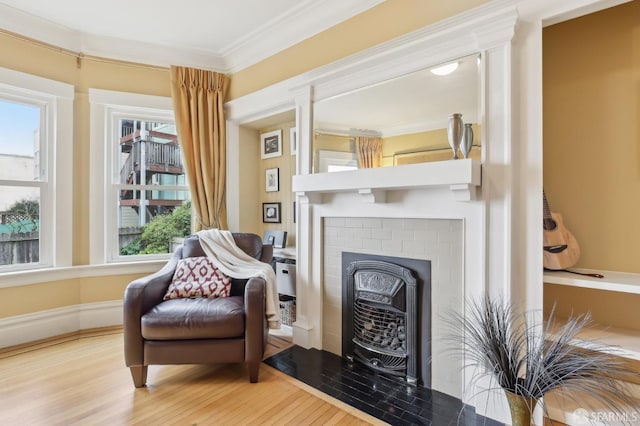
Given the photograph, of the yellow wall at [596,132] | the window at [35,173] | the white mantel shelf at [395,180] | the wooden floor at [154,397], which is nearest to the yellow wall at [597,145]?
the yellow wall at [596,132]

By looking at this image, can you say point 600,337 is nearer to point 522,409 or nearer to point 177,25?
point 522,409

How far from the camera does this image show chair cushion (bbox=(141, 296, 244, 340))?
1.91 metres

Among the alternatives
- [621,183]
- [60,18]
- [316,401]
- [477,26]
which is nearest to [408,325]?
[316,401]

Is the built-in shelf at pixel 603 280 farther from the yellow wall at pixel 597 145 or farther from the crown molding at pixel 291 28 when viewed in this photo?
the crown molding at pixel 291 28

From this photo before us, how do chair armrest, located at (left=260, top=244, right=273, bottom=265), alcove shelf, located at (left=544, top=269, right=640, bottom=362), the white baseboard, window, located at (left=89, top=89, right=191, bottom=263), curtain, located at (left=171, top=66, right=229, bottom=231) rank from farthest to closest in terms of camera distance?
curtain, located at (left=171, top=66, right=229, bottom=231), window, located at (left=89, top=89, right=191, bottom=263), chair armrest, located at (left=260, top=244, right=273, bottom=265), the white baseboard, alcove shelf, located at (left=544, top=269, right=640, bottom=362)

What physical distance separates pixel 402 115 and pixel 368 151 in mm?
319

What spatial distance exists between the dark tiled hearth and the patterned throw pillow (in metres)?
0.64

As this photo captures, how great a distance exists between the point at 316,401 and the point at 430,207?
1308 mm

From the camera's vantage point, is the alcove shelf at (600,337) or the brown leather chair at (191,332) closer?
the alcove shelf at (600,337)

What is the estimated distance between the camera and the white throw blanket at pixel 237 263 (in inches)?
87.7

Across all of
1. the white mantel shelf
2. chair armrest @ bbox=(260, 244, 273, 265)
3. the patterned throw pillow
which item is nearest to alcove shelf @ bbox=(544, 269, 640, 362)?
the white mantel shelf

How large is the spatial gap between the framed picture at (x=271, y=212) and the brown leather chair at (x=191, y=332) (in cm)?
133

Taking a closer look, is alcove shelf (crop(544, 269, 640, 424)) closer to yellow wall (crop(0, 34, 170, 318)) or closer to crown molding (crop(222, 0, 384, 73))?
crown molding (crop(222, 0, 384, 73))

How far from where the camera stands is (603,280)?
1.47 meters
